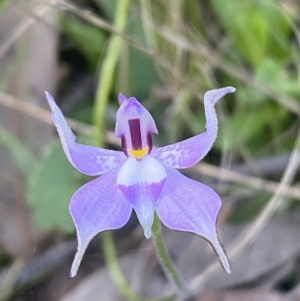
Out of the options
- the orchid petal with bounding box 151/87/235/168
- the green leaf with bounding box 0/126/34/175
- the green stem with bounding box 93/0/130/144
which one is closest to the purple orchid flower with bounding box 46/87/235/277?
the orchid petal with bounding box 151/87/235/168

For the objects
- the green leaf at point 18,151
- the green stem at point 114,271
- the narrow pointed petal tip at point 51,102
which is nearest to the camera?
the narrow pointed petal tip at point 51,102

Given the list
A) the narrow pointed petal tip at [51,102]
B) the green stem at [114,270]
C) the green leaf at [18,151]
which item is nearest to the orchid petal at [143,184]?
the narrow pointed petal tip at [51,102]

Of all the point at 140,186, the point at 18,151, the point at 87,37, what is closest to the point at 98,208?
the point at 140,186

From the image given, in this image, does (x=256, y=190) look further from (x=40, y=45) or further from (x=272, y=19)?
(x=40, y=45)

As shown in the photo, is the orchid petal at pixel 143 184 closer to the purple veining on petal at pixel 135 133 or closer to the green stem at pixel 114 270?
the purple veining on petal at pixel 135 133

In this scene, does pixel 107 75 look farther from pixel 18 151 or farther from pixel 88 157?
pixel 88 157

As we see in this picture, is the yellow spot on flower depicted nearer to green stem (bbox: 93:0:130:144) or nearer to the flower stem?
the flower stem

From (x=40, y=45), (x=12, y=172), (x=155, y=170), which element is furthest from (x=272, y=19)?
(x=155, y=170)
